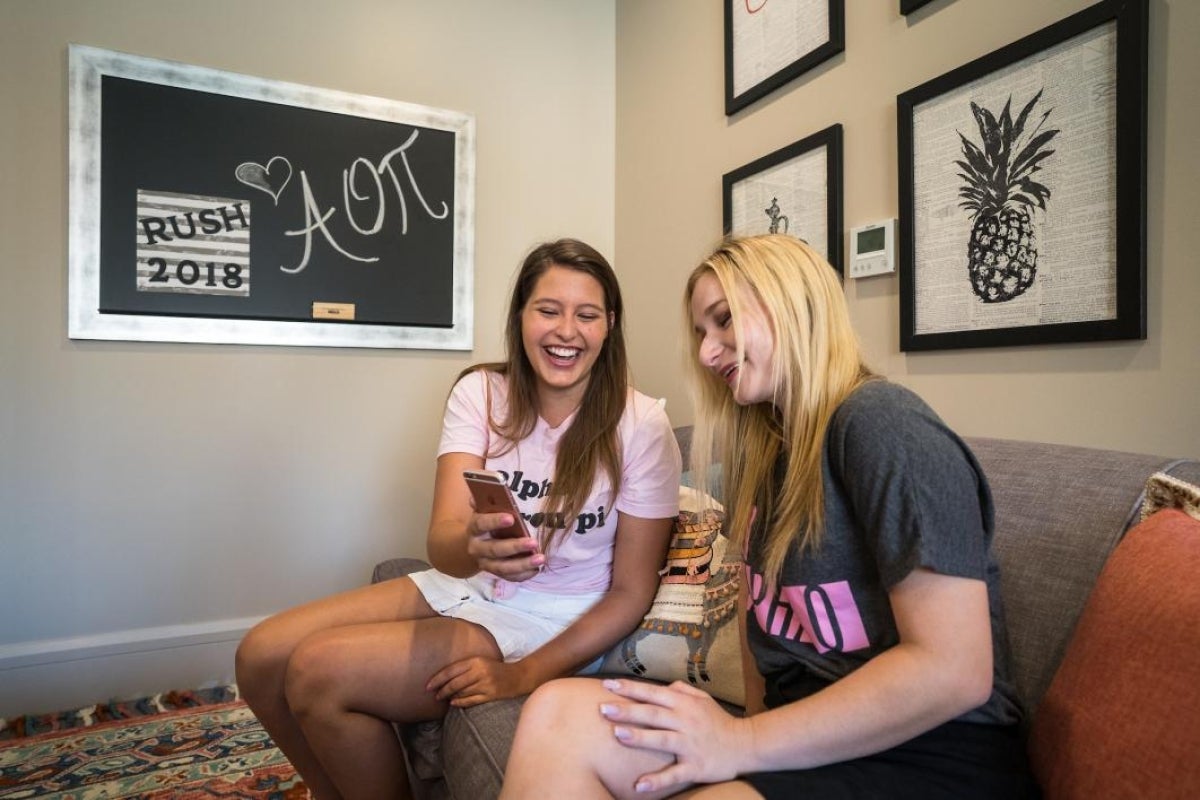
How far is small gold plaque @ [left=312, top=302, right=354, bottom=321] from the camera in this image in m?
2.35

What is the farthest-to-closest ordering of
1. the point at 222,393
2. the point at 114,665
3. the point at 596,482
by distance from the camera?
1. the point at 222,393
2. the point at 114,665
3. the point at 596,482

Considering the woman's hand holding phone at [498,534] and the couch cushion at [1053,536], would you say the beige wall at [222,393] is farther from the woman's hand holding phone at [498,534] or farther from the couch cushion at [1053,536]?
the couch cushion at [1053,536]

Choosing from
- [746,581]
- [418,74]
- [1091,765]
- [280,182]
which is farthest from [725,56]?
[1091,765]

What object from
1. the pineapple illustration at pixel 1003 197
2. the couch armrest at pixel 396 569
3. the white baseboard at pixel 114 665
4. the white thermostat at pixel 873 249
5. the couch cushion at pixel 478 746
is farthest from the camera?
the white baseboard at pixel 114 665

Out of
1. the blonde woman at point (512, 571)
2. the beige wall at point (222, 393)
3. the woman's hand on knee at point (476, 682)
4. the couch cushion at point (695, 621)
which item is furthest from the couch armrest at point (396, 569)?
the beige wall at point (222, 393)

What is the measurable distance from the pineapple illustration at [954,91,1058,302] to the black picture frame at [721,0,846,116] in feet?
1.65

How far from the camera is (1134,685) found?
26.7 inches

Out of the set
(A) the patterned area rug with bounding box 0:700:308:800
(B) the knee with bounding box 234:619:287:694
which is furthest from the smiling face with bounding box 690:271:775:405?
(A) the patterned area rug with bounding box 0:700:308:800

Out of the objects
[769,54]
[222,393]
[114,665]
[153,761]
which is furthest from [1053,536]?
[114,665]

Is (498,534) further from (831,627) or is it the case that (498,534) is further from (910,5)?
(910,5)

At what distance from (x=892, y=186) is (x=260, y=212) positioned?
1938 mm

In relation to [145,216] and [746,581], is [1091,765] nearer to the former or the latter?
[746,581]

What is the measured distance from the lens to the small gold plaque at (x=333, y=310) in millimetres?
2346

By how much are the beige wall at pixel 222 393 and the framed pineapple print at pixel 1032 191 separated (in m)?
1.56
